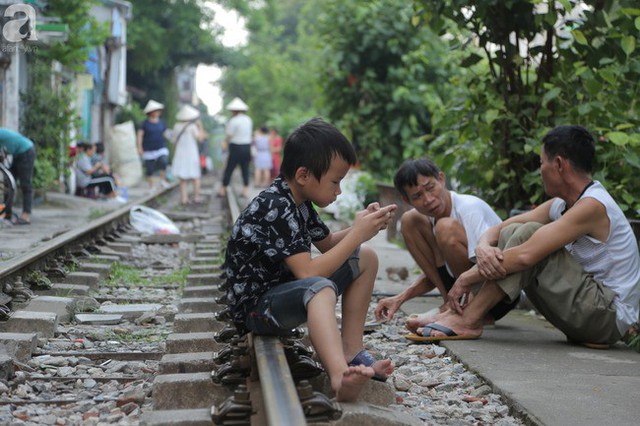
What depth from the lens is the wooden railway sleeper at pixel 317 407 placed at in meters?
2.98

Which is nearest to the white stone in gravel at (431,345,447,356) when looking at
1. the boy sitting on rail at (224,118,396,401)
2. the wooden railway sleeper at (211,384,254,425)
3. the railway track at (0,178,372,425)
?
the railway track at (0,178,372,425)

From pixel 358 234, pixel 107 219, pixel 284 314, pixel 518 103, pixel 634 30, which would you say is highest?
pixel 634 30

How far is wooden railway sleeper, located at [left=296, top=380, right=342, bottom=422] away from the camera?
2977mm

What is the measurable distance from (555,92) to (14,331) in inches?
147

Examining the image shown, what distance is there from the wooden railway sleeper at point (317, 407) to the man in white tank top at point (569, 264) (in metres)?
1.90

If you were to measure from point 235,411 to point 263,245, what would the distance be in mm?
789

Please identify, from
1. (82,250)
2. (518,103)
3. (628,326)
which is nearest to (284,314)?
(628,326)

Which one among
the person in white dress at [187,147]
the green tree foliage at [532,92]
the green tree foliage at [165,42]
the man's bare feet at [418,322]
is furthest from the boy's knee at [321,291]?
the green tree foliage at [165,42]

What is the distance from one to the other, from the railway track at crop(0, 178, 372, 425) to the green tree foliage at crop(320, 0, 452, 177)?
8.26 m

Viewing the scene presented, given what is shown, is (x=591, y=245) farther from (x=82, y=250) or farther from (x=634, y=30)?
(x=82, y=250)

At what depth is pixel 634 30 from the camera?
5.91 metres

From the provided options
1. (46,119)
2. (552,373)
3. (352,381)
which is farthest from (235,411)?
(46,119)

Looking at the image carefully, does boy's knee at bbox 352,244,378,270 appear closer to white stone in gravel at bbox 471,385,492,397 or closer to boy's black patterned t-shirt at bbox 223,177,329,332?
boy's black patterned t-shirt at bbox 223,177,329,332

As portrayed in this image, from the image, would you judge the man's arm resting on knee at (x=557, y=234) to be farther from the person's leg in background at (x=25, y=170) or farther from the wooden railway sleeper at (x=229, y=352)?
the person's leg in background at (x=25, y=170)
